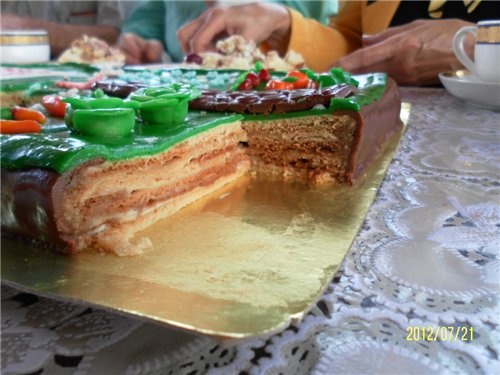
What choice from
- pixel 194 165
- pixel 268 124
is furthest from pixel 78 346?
pixel 268 124

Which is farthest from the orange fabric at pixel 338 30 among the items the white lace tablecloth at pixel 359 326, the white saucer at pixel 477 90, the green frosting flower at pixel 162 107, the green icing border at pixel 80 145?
the white lace tablecloth at pixel 359 326

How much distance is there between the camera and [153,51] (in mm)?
4355

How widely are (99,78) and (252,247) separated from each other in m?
1.59

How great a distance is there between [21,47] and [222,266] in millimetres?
2964

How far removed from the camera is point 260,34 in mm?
3260

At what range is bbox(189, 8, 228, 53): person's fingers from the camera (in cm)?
→ 333

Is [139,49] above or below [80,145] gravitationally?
below

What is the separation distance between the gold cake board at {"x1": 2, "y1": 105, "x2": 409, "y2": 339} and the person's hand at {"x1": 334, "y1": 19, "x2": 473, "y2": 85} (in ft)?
5.59

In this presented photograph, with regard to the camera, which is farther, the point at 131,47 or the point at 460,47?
the point at 131,47

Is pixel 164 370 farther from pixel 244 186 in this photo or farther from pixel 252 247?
pixel 244 186

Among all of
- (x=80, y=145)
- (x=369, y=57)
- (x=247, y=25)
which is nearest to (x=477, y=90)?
(x=369, y=57)

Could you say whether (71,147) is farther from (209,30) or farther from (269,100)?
(209,30)

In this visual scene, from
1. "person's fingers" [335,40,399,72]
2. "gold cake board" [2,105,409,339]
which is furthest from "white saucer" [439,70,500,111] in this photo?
"gold cake board" [2,105,409,339]
